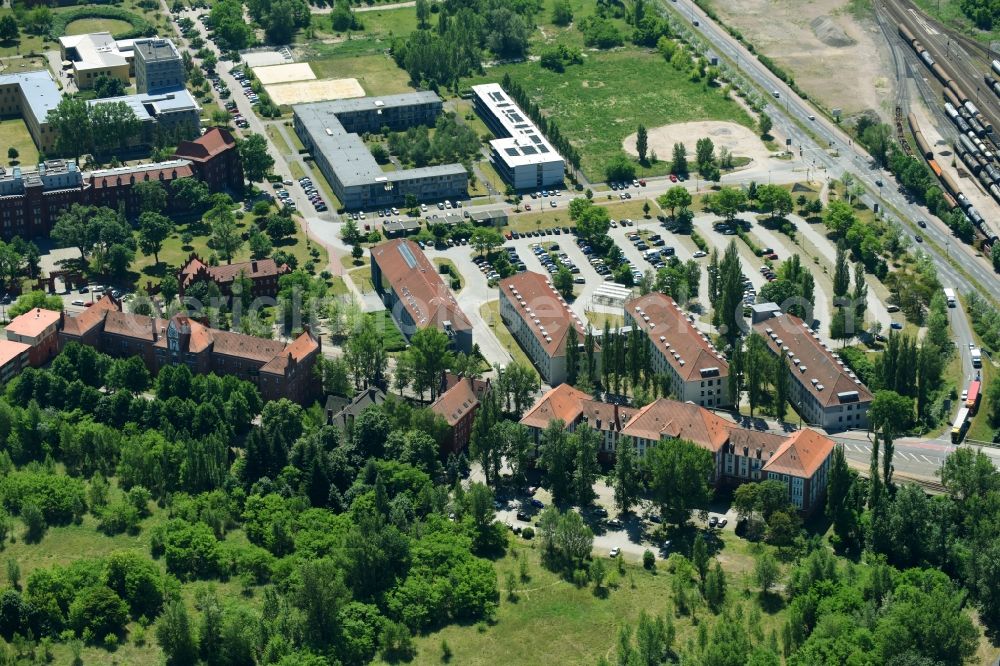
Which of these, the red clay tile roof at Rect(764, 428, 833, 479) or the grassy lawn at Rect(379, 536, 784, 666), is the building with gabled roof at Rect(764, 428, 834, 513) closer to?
the red clay tile roof at Rect(764, 428, 833, 479)

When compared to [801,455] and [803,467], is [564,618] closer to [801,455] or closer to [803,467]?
[803,467]

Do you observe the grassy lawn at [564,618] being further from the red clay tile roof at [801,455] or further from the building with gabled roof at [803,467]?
the red clay tile roof at [801,455]

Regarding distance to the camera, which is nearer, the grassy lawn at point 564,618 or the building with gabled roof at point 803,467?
the grassy lawn at point 564,618

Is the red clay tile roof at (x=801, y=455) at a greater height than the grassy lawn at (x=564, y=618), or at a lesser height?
greater

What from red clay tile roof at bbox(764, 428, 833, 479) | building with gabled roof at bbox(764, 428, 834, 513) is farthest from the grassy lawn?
red clay tile roof at bbox(764, 428, 833, 479)

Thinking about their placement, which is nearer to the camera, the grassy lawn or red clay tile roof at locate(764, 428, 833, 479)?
the grassy lawn

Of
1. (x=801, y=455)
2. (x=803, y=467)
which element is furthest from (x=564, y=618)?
(x=801, y=455)

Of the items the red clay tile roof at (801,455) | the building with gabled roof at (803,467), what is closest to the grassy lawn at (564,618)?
the building with gabled roof at (803,467)

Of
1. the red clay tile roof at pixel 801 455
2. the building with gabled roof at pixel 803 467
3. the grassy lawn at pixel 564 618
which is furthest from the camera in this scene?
the red clay tile roof at pixel 801 455
